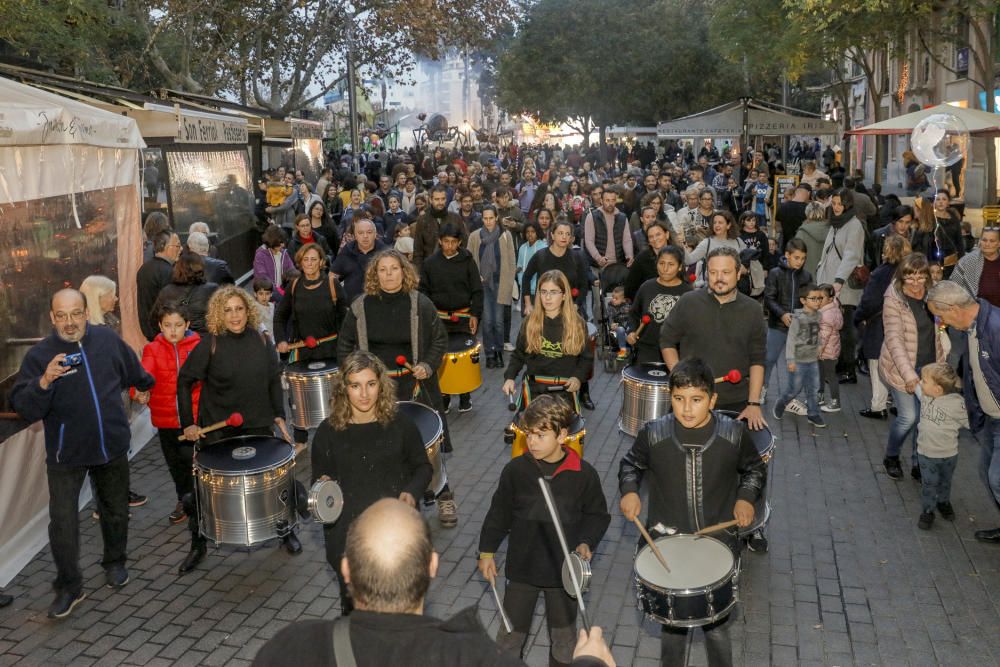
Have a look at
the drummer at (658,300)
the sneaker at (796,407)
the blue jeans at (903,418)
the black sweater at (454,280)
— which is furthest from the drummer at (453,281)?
the blue jeans at (903,418)

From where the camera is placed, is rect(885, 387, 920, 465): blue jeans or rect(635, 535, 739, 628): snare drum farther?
rect(885, 387, 920, 465): blue jeans

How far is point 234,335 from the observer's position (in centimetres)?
690

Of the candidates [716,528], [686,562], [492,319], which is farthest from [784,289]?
[686,562]

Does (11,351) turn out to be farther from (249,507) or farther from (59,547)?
(249,507)

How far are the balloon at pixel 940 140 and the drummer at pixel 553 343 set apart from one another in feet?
31.5

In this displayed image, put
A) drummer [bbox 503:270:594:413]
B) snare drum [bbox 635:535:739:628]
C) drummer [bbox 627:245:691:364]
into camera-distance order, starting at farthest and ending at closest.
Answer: drummer [bbox 627:245:691:364] < drummer [bbox 503:270:594:413] < snare drum [bbox 635:535:739:628]

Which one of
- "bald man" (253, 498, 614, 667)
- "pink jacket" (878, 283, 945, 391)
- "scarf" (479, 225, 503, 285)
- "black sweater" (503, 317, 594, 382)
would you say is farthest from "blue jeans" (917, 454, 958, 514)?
"scarf" (479, 225, 503, 285)

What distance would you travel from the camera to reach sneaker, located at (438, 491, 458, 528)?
7695 mm

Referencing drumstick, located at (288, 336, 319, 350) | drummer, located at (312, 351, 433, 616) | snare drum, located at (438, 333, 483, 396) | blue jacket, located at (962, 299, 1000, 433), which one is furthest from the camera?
snare drum, located at (438, 333, 483, 396)

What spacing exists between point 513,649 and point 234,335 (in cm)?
316

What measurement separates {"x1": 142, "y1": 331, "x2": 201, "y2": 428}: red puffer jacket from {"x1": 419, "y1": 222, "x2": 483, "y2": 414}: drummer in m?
3.22

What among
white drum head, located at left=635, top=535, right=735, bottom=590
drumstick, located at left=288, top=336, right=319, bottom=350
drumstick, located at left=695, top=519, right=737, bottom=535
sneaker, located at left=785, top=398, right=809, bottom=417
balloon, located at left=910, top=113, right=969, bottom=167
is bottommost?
sneaker, located at left=785, top=398, right=809, bottom=417

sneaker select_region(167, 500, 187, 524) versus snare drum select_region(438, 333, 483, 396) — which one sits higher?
snare drum select_region(438, 333, 483, 396)

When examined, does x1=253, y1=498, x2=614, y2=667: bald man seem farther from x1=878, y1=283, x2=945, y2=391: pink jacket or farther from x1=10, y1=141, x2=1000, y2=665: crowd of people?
x1=878, y1=283, x2=945, y2=391: pink jacket
